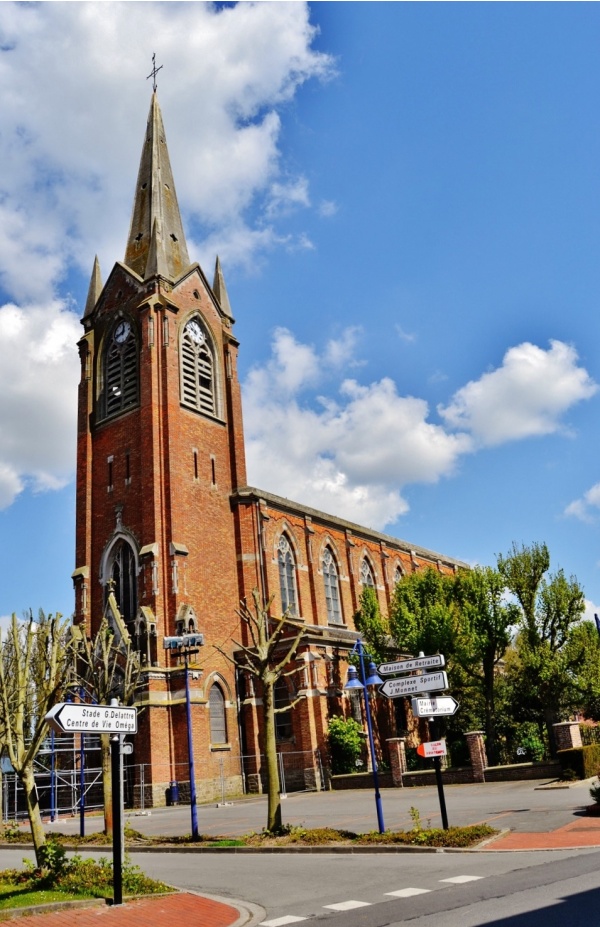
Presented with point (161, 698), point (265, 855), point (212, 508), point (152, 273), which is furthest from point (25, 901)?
point (152, 273)

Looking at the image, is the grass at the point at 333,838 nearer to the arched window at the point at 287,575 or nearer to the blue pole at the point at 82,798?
the blue pole at the point at 82,798

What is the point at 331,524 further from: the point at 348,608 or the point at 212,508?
the point at 212,508

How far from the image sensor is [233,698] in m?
35.4

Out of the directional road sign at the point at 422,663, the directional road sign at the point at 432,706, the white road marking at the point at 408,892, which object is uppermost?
the directional road sign at the point at 422,663

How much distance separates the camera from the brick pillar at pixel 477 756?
27375 millimetres

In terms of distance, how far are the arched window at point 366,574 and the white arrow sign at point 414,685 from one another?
109 ft

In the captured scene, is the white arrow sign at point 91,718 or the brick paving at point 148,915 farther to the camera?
the white arrow sign at point 91,718

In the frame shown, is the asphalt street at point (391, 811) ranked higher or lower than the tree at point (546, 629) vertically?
lower

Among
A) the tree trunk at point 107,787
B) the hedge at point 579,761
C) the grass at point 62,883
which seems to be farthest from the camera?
the hedge at point 579,761

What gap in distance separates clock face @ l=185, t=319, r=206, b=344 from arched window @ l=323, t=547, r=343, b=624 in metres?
14.2

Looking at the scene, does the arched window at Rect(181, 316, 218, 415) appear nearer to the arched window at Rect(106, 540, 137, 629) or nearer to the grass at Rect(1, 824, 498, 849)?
the arched window at Rect(106, 540, 137, 629)

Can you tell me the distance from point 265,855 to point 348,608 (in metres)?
30.5

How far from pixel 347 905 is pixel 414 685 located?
6.00 meters

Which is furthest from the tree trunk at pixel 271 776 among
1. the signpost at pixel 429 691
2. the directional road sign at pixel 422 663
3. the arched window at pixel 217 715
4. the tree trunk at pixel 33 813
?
the arched window at pixel 217 715
